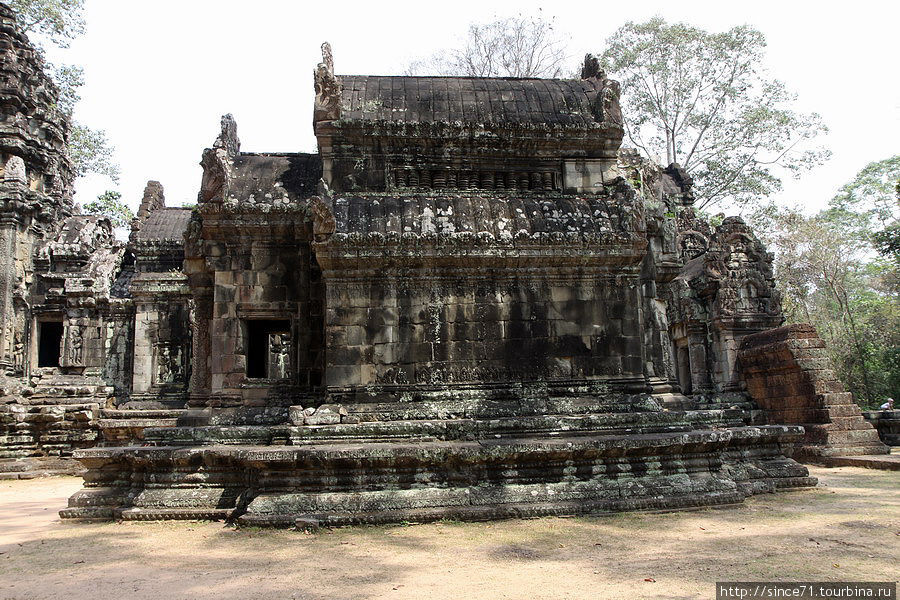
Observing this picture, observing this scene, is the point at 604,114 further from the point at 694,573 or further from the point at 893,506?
the point at 694,573

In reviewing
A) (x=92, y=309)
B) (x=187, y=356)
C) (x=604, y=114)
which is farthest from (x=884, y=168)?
(x=92, y=309)

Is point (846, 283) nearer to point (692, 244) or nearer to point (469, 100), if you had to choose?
point (692, 244)

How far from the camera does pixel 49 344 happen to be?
76.9 feet

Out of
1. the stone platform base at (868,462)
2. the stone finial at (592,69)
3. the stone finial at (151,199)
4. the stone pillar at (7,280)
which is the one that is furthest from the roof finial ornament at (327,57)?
the stone finial at (151,199)

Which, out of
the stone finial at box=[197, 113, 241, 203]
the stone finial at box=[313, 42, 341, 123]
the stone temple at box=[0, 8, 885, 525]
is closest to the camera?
the stone temple at box=[0, 8, 885, 525]

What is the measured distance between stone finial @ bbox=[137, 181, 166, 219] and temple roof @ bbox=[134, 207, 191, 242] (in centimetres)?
47

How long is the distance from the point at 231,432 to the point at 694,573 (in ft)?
18.2

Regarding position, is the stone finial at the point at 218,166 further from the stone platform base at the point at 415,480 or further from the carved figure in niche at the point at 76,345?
the carved figure in niche at the point at 76,345

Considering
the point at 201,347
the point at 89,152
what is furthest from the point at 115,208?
the point at 201,347

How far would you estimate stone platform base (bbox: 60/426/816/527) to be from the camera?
740cm

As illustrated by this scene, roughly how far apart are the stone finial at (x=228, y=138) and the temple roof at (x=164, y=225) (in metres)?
12.0

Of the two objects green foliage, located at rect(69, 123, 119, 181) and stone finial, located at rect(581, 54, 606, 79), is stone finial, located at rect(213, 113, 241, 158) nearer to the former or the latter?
stone finial, located at rect(581, 54, 606, 79)

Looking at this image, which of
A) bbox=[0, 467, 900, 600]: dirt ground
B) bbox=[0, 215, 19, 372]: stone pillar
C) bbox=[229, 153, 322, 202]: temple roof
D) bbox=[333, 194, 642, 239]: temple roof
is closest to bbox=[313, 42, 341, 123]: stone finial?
bbox=[229, 153, 322, 202]: temple roof

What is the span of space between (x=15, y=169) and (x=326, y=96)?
13.8 meters
